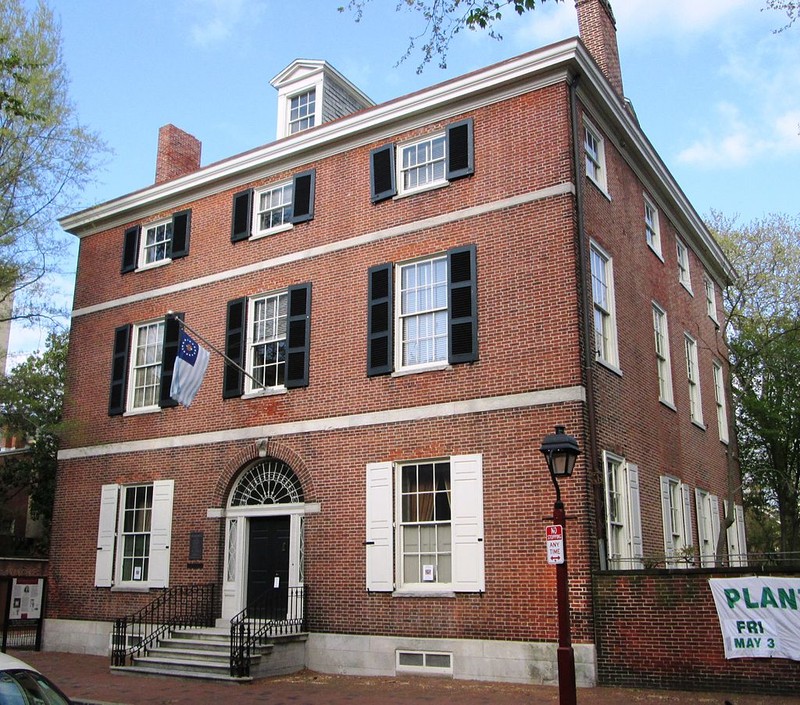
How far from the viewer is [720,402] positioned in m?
22.3

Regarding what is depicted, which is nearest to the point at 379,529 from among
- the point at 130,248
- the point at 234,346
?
the point at 234,346

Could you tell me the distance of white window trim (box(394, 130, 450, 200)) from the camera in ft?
51.2

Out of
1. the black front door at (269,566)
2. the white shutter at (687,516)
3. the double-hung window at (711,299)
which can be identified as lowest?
the black front door at (269,566)

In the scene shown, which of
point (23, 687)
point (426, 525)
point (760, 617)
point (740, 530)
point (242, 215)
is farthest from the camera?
point (740, 530)

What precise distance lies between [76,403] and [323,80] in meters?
9.66

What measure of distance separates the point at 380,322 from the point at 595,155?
5.21 meters

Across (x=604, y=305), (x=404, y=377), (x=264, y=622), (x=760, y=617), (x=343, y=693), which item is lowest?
(x=343, y=693)

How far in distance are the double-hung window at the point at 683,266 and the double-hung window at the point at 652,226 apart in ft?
5.58

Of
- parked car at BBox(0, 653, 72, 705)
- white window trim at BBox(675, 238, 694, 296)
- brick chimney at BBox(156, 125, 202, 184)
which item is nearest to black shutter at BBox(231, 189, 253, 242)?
brick chimney at BBox(156, 125, 202, 184)

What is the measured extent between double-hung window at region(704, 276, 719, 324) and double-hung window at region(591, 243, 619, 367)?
852 centimetres

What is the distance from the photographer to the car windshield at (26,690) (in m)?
5.95

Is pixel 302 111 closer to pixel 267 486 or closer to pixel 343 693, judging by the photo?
pixel 267 486

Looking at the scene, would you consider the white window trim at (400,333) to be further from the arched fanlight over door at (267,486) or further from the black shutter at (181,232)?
the black shutter at (181,232)

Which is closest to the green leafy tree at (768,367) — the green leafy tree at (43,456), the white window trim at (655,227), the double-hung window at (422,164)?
the white window trim at (655,227)
